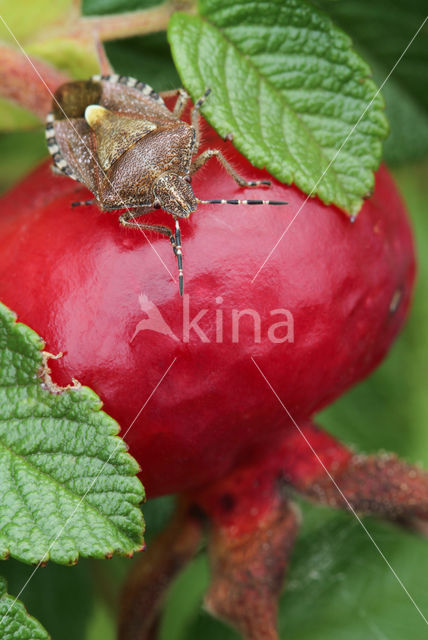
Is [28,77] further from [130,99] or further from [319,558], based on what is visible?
[319,558]

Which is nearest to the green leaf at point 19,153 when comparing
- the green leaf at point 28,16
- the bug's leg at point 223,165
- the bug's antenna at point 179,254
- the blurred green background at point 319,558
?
the blurred green background at point 319,558

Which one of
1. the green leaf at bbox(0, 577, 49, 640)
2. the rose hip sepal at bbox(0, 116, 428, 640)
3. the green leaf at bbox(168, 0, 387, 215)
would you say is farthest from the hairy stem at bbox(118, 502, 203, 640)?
the green leaf at bbox(168, 0, 387, 215)

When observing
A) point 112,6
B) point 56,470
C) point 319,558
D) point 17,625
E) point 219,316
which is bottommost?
point 319,558

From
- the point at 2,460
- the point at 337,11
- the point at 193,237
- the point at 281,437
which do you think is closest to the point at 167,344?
the point at 193,237

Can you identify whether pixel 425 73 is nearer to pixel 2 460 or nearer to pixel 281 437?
pixel 281 437

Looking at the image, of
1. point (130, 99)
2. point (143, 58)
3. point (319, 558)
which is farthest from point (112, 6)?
point (319, 558)

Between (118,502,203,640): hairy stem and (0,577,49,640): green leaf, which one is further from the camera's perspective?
(118,502,203,640): hairy stem

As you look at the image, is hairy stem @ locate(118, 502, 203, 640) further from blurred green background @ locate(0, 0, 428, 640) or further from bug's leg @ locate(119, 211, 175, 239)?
bug's leg @ locate(119, 211, 175, 239)
